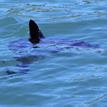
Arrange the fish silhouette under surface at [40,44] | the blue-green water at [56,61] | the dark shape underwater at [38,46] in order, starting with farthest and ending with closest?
the fish silhouette under surface at [40,44]
the dark shape underwater at [38,46]
the blue-green water at [56,61]

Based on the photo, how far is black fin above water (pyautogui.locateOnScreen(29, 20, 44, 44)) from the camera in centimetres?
888

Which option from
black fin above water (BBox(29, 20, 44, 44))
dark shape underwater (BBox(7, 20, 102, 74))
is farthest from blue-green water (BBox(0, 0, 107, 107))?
black fin above water (BBox(29, 20, 44, 44))

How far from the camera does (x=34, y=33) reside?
898 centimetres

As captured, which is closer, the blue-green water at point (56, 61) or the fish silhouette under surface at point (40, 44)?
the blue-green water at point (56, 61)

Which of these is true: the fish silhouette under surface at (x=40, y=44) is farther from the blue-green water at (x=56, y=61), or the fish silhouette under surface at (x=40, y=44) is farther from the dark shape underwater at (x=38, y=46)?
the blue-green water at (x=56, y=61)

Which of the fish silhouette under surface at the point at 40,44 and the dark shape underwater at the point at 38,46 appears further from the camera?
the fish silhouette under surface at the point at 40,44

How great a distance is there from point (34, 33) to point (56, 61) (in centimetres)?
66

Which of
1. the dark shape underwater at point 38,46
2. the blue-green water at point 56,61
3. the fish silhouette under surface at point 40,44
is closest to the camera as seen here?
the blue-green water at point 56,61

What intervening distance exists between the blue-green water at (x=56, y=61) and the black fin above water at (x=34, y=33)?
15.2 inches

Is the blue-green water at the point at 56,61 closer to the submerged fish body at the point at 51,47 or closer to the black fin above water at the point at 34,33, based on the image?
the submerged fish body at the point at 51,47

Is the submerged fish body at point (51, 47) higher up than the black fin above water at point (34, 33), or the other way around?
the black fin above water at point (34, 33)

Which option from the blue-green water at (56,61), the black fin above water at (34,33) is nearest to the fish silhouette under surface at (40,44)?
the black fin above water at (34,33)

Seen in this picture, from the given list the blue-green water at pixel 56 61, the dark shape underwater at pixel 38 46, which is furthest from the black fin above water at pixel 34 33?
the blue-green water at pixel 56 61

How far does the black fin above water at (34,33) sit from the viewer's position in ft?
29.1
